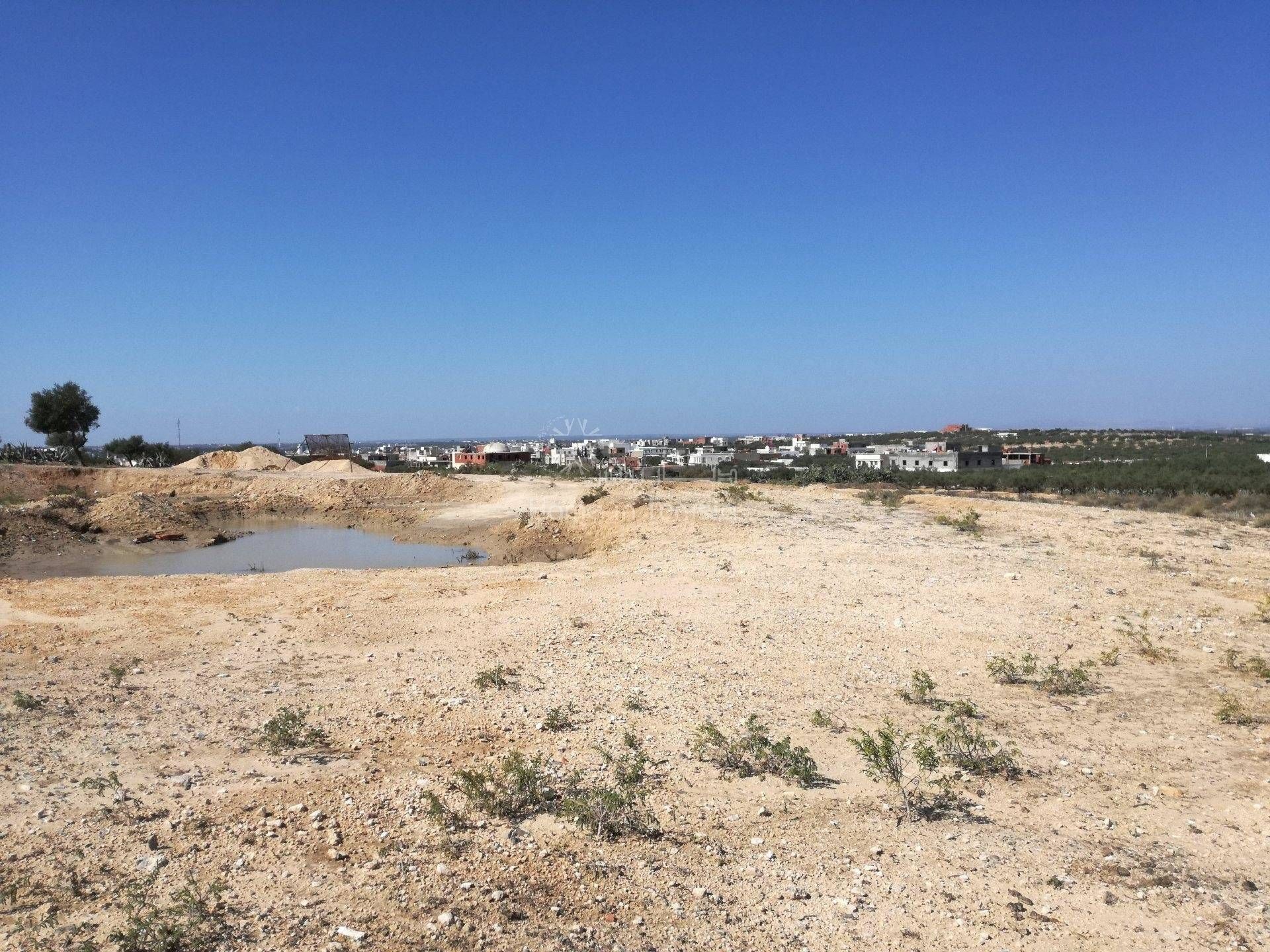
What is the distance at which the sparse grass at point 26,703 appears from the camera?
5.84 metres

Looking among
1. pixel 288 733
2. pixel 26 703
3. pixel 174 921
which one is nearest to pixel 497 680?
pixel 288 733

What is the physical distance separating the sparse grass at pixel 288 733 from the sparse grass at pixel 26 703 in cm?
202

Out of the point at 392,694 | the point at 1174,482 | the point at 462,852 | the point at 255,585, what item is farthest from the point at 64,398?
the point at 1174,482

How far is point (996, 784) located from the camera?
15.7 feet

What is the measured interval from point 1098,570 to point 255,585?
13.8m

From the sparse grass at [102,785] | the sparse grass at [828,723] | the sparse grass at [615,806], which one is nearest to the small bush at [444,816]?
the sparse grass at [615,806]

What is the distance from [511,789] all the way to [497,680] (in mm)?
2177

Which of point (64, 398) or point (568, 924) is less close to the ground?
point (64, 398)

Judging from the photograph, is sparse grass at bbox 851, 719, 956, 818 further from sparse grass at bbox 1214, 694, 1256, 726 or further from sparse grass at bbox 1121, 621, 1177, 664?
sparse grass at bbox 1121, 621, 1177, 664

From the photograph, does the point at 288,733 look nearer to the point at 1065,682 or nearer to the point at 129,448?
the point at 1065,682

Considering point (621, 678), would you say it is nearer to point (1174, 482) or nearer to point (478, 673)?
point (478, 673)

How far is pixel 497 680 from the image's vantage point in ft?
21.7

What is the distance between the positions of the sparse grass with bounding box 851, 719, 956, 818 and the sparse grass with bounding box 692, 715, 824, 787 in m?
0.39

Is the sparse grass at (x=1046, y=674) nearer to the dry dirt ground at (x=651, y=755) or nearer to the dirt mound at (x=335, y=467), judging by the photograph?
the dry dirt ground at (x=651, y=755)
